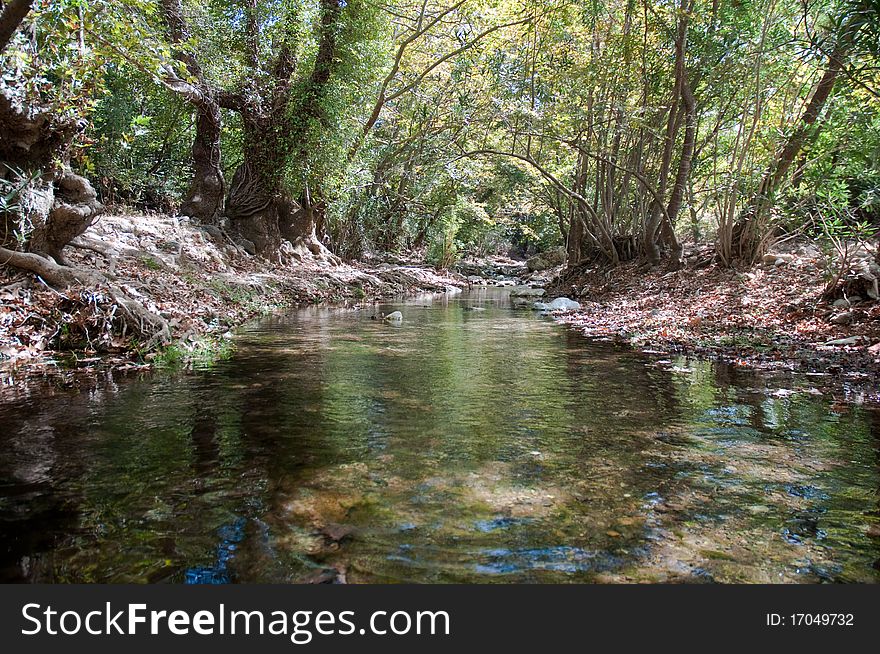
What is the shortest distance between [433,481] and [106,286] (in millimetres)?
4897

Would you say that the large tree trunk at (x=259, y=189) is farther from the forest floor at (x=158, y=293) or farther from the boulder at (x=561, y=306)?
the boulder at (x=561, y=306)

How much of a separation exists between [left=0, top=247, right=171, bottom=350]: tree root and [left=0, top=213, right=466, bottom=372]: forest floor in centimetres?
9

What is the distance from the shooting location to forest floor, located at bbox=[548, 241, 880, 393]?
226 inches

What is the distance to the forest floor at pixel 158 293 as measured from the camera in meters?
5.30

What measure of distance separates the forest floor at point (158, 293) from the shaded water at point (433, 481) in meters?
1.07

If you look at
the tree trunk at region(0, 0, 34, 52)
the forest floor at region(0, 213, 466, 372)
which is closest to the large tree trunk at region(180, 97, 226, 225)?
the forest floor at region(0, 213, 466, 372)

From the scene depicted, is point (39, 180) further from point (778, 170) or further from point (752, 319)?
point (778, 170)

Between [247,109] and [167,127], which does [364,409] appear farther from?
[167,127]

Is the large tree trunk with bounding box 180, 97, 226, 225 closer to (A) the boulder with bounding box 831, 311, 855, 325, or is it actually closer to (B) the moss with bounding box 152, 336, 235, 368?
(B) the moss with bounding box 152, 336, 235, 368

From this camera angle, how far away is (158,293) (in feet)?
26.5

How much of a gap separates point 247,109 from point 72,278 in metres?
9.09

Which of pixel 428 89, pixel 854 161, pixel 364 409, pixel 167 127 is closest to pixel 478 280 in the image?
pixel 428 89

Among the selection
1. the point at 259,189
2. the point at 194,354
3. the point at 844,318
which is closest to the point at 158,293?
the point at 194,354

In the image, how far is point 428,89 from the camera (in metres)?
16.5
